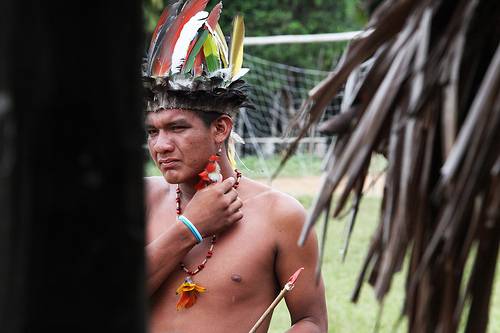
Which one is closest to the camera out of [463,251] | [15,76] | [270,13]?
[15,76]

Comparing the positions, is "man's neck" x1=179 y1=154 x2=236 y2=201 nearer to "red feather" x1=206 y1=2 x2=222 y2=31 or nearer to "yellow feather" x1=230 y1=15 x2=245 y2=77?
"yellow feather" x1=230 y1=15 x2=245 y2=77

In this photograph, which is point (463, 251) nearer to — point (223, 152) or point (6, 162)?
point (6, 162)

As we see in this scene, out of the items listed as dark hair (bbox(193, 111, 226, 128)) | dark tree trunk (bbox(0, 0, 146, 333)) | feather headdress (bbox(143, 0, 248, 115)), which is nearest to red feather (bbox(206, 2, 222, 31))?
feather headdress (bbox(143, 0, 248, 115))

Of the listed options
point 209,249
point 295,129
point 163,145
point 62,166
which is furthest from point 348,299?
point 62,166

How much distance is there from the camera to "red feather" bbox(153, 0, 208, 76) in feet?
13.1

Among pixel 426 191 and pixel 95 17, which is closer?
pixel 95 17

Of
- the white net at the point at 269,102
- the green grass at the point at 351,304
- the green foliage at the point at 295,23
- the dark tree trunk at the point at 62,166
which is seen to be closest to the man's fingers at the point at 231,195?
the green grass at the point at 351,304

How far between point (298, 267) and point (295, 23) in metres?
20.1

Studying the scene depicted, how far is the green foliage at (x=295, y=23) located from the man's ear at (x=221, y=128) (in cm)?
1727

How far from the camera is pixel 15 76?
121cm

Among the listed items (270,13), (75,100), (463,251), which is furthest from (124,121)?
(270,13)

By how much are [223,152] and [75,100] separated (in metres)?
2.73

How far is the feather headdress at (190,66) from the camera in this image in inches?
155

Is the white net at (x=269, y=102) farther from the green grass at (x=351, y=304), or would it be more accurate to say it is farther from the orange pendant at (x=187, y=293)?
the orange pendant at (x=187, y=293)
